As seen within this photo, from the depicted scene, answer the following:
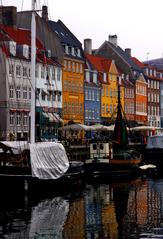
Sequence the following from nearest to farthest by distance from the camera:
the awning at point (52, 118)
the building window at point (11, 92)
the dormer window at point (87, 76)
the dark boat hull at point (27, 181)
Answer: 1. the dark boat hull at point (27, 181)
2. the building window at point (11, 92)
3. the awning at point (52, 118)
4. the dormer window at point (87, 76)

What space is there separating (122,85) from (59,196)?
72859 mm

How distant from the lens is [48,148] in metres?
42.5

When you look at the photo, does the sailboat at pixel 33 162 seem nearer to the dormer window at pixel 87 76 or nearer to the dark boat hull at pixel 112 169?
the dark boat hull at pixel 112 169

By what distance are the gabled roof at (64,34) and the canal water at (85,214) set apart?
164 ft

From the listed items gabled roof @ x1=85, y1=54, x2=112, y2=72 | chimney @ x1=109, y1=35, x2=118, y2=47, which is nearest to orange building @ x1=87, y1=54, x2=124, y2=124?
gabled roof @ x1=85, y1=54, x2=112, y2=72

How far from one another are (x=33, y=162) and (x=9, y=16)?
47787mm

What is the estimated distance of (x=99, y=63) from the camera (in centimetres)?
10850

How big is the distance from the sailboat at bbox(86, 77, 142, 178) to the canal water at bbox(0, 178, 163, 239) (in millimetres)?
6958

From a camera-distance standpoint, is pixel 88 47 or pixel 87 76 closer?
pixel 87 76

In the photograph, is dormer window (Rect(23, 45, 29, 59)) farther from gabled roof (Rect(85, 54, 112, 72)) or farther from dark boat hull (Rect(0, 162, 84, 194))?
dark boat hull (Rect(0, 162, 84, 194))

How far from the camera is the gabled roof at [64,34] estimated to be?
92.7m

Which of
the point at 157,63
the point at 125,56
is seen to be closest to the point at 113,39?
the point at 125,56

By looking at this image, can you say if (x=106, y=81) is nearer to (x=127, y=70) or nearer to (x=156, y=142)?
(x=127, y=70)

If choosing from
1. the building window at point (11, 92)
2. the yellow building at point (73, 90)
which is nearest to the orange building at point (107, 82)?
the yellow building at point (73, 90)
